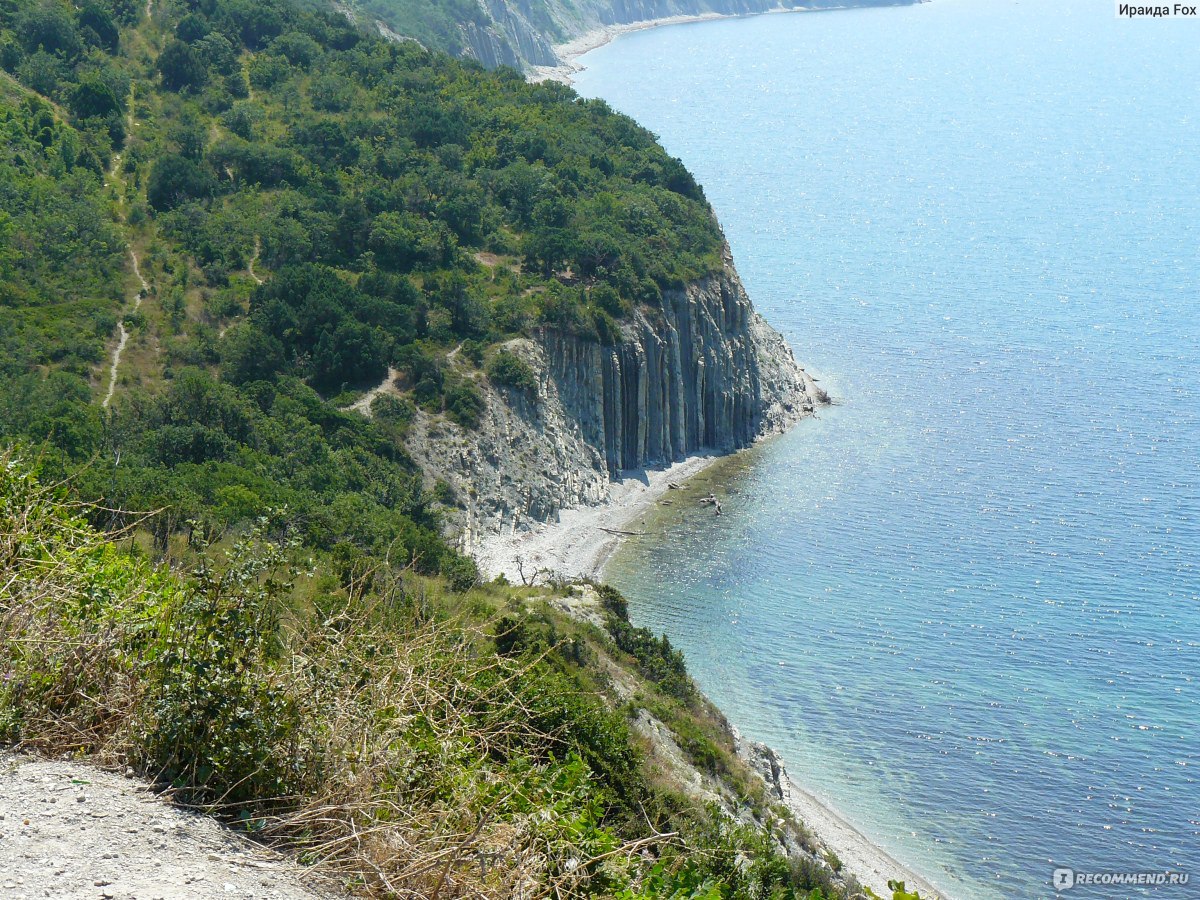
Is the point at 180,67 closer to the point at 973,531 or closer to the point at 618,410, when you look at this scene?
the point at 618,410

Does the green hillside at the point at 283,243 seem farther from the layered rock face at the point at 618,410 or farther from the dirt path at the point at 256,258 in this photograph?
the layered rock face at the point at 618,410

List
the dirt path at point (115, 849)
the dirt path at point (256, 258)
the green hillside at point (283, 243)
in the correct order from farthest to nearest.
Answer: the dirt path at point (256, 258), the green hillside at point (283, 243), the dirt path at point (115, 849)

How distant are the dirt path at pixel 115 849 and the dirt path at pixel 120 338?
141 feet

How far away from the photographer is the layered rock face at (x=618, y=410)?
59.1 meters

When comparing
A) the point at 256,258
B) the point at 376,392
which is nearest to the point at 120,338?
the point at 256,258

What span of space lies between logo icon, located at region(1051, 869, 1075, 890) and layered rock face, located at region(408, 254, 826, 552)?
29.0m

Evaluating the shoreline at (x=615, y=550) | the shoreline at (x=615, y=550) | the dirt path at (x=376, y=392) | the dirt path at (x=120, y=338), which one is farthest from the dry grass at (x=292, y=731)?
the dirt path at (x=376, y=392)

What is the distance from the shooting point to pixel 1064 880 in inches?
1425

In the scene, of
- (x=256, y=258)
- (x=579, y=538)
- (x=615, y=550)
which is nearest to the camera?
(x=615, y=550)

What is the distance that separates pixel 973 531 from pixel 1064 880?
27.3 metres

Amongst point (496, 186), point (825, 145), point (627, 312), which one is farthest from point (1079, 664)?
point (825, 145)

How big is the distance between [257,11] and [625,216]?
3359cm

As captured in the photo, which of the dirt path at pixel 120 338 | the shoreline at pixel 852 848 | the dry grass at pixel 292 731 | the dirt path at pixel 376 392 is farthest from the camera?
the dirt path at pixel 376 392

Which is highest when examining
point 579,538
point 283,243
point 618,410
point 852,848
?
point 283,243
